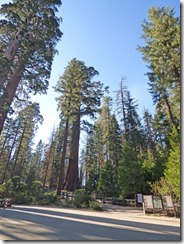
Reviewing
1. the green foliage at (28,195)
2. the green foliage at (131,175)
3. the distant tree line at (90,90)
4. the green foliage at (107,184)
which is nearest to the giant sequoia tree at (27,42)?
the distant tree line at (90,90)

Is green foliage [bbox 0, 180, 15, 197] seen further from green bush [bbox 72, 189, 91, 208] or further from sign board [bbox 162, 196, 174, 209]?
sign board [bbox 162, 196, 174, 209]

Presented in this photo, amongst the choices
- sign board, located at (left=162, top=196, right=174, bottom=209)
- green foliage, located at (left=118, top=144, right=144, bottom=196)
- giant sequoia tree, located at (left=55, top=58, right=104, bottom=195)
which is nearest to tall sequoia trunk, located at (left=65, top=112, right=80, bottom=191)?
giant sequoia tree, located at (left=55, top=58, right=104, bottom=195)

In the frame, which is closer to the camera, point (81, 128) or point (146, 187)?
point (146, 187)

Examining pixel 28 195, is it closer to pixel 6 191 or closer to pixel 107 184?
pixel 6 191

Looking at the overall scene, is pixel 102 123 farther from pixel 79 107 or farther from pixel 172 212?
pixel 172 212

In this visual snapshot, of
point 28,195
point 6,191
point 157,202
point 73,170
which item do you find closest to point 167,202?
point 157,202

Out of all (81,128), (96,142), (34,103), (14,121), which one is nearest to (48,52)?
(34,103)

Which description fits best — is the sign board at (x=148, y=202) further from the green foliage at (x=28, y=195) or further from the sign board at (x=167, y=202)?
the green foliage at (x=28, y=195)

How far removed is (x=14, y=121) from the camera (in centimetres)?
3131

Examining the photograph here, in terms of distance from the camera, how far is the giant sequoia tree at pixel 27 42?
1048 centimetres

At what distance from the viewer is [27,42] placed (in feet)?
34.6

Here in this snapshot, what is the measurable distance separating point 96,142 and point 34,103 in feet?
79.5

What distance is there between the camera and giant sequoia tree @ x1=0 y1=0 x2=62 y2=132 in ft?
34.4

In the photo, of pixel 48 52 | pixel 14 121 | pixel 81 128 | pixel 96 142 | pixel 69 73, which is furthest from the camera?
pixel 96 142
